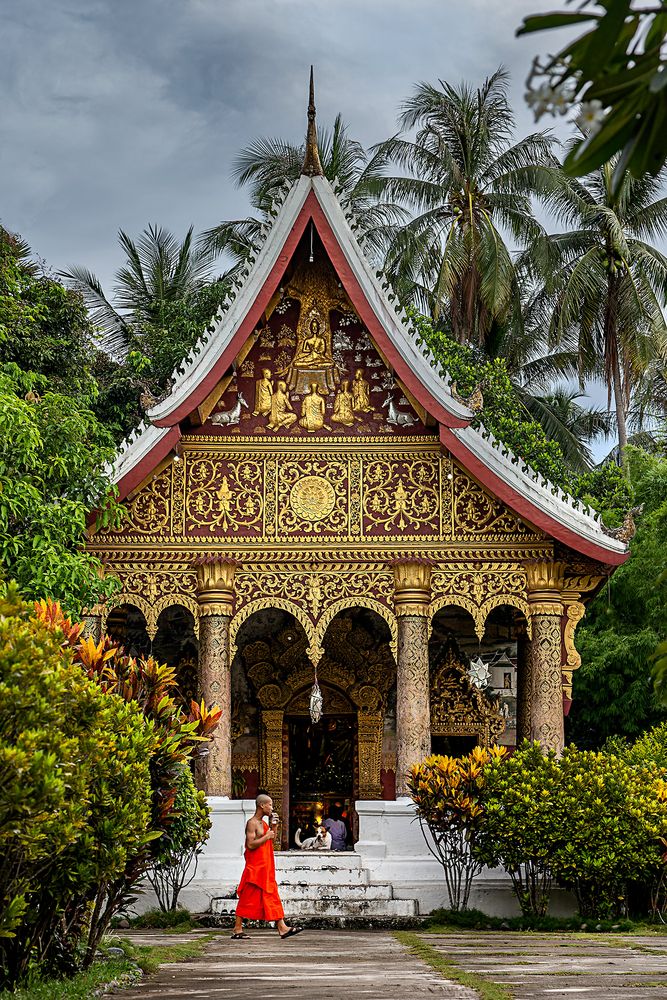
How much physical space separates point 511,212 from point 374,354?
53.2 feet

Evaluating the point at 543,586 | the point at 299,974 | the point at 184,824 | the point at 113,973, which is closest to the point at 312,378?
the point at 543,586

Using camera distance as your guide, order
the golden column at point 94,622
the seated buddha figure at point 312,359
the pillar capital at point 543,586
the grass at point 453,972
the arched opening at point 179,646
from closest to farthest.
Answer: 1. the grass at point 453,972
2. the golden column at point 94,622
3. the pillar capital at point 543,586
4. the seated buddha figure at point 312,359
5. the arched opening at point 179,646

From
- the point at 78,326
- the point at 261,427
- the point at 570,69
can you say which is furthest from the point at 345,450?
the point at 570,69

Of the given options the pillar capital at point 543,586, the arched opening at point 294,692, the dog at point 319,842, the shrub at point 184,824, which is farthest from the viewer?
the arched opening at point 294,692

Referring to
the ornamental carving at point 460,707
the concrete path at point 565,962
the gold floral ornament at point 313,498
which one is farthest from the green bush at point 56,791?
the ornamental carving at point 460,707

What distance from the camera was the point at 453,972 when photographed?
299 inches

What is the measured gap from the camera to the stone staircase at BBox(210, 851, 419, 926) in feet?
39.4

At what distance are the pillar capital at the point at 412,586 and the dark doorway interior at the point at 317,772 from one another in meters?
3.37

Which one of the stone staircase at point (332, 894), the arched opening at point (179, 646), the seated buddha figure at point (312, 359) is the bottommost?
the stone staircase at point (332, 894)

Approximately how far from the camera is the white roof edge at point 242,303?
45.0ft

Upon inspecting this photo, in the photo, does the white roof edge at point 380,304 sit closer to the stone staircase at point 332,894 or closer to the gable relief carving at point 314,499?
the gable relief carving at point 314,499

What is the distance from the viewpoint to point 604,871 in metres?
11.7

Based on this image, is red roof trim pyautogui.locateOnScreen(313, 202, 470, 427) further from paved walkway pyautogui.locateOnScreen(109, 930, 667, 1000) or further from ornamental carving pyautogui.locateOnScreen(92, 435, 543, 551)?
paved walkway pyautogui.locateOnScreen(109, 930, 667, 1000)

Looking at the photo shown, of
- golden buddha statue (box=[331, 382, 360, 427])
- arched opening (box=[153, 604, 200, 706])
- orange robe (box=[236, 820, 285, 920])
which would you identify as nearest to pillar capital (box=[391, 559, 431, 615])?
golden buddha statue (box=[331, 382, 360, 427])
